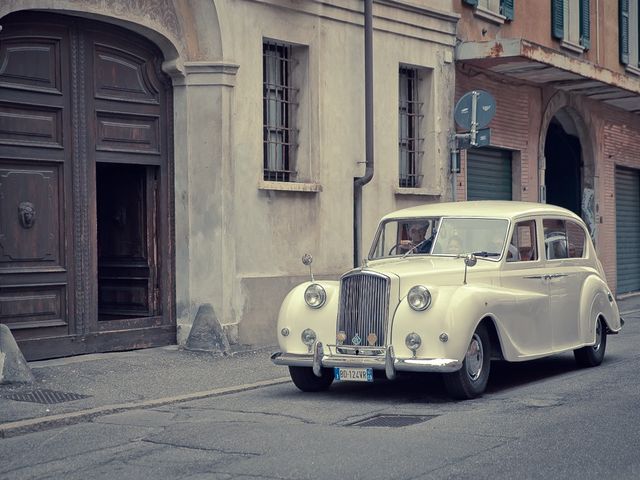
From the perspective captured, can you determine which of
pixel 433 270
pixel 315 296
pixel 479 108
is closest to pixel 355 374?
pixel 315 296

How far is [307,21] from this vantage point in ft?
50.4

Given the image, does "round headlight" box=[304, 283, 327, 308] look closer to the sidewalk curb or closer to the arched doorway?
the sidewalk curb

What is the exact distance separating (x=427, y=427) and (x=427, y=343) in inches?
49.4

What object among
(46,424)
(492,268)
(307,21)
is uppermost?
(307,21)

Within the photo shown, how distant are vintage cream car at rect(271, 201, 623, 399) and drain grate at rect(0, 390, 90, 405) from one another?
183 centimetres

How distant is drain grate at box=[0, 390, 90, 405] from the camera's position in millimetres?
9969

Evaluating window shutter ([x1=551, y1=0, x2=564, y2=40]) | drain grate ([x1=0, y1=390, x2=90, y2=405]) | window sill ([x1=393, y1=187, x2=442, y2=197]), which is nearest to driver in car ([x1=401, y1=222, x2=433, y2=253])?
drain grate ([x1=0, y1=390, x2=90, y2=405])

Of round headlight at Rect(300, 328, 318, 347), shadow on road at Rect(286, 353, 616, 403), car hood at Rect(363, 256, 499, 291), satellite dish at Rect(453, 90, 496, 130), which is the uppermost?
satellite dish at Rect(453, 90, 496, 130)

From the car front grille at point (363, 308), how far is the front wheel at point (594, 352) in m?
3.06

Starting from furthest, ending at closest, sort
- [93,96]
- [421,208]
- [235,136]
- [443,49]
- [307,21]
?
1. [443,49]
2. [307,21]
3. [235,136]
4. [93,96]
5. [421,208]

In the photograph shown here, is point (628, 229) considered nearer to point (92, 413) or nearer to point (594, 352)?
point (594, 352)

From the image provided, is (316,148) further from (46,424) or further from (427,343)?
(46,424)

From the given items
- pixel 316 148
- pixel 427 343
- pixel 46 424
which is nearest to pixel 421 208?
pixel 427 343

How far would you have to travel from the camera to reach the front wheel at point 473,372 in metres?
9.77
